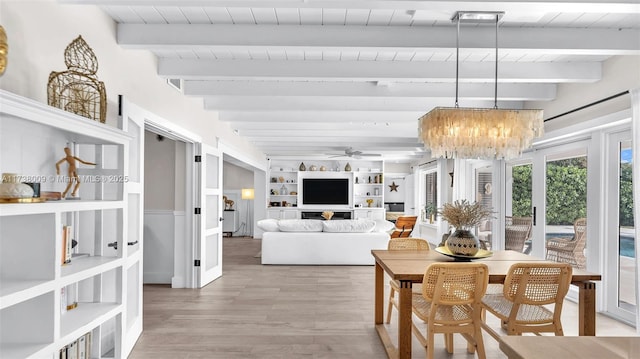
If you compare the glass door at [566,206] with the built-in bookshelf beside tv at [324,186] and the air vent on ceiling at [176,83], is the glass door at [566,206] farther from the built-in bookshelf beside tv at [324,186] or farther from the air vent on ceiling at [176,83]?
the built-in bookshelf beside tv at [324,186]

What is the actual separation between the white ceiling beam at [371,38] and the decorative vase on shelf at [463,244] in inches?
58.5

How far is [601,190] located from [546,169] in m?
1.01

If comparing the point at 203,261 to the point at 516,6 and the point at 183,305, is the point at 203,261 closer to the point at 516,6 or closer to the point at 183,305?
the point at 183,305

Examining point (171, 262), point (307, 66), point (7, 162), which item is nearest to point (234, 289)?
point (171, 262)

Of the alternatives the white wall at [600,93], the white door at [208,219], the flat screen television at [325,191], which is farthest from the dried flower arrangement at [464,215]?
the flat screen television at [325,191]

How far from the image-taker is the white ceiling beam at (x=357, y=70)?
354cm

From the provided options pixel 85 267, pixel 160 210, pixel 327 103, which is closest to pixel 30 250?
pixel 85 267

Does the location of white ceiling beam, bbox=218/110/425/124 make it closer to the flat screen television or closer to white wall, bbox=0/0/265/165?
white wall, bbox=0/0/265/165

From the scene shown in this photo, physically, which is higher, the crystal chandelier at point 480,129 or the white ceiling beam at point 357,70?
the white ceiling beam at point 357,70

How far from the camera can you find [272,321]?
3.68 m

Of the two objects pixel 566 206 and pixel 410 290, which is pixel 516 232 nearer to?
pixel 566 206

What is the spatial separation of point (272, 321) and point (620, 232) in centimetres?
362

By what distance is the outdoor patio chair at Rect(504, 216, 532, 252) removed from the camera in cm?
550

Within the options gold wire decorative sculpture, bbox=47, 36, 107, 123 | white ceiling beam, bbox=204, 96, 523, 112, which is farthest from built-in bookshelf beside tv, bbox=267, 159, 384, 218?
gold wire decorative sculpture, bbox=47, 36, 107, 123
